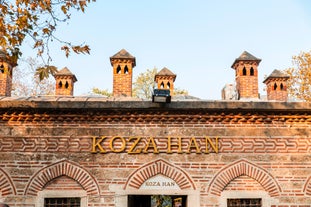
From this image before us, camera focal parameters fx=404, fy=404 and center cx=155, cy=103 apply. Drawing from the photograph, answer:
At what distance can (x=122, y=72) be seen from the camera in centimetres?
1198

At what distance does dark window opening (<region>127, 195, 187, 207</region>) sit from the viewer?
34.9 feet

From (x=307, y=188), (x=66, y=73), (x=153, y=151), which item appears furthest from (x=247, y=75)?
(x=66, y=73)

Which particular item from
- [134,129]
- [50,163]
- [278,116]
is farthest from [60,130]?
[278,116]

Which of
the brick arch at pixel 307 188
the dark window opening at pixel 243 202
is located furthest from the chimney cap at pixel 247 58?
the dark window opening at pixel 243 202

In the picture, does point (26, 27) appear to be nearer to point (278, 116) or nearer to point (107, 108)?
point (107, 108)

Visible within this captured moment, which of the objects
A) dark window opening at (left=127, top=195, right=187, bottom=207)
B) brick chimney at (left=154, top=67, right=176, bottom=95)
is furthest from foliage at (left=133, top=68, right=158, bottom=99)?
brick chimney at (left=154, top=67, right=176, bottom=95)

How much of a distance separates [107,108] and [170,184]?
7.35 ft

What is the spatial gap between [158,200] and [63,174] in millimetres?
16492

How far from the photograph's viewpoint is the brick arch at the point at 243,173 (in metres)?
9.09

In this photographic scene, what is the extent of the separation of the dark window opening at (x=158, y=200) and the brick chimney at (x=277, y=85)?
4536mm

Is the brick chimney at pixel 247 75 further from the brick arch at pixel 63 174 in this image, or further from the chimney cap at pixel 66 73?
the brick arch at pixel 63 174

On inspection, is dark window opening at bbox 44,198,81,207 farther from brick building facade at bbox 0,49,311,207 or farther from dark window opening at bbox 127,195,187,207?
dark window opening at bbox 127,195,187,207

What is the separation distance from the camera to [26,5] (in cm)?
753

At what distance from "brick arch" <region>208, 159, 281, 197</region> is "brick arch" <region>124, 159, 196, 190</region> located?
0.54 m
